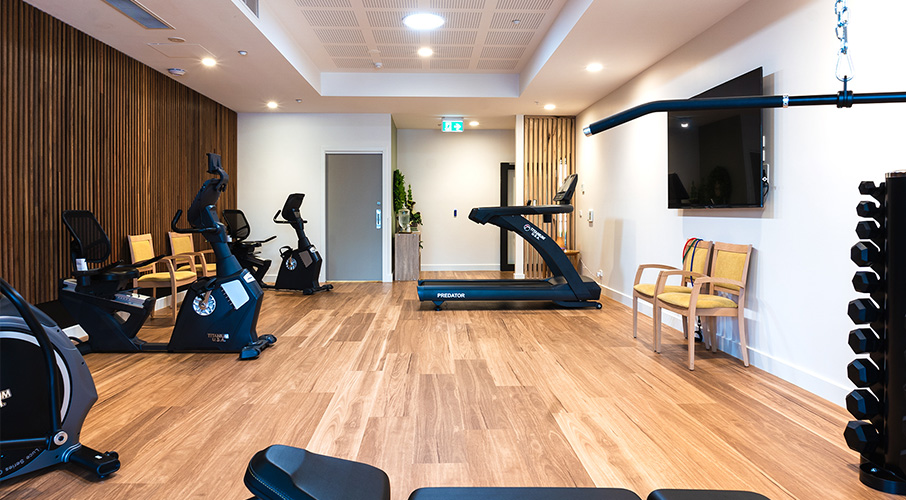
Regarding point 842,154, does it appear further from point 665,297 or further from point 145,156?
point 145,156

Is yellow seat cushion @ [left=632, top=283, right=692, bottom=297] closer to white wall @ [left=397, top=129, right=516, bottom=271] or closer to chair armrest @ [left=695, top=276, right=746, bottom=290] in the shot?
chair armrest @ [left=695, top=276, right=746, bottom=290]

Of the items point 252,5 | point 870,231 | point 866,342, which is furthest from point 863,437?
point 252,5

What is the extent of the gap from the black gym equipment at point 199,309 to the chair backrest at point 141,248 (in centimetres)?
138

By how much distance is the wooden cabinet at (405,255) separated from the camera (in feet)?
28.6

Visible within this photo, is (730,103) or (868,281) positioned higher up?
(730,103)

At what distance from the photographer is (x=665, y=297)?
3.82 m

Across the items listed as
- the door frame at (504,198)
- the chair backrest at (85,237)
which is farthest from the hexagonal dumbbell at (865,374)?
the door frame at (504,198)

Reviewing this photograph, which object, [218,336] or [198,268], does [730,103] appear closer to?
[218,336]

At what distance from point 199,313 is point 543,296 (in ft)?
11.3

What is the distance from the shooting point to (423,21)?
205 inches

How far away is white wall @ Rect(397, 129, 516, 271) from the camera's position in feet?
32.8

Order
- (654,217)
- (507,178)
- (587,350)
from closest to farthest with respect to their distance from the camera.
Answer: (587,350)
(654,217)
(507,178)

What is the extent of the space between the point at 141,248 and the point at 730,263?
5346 mm

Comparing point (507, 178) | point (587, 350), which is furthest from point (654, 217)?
point (507, 178)
